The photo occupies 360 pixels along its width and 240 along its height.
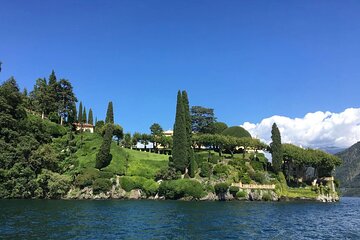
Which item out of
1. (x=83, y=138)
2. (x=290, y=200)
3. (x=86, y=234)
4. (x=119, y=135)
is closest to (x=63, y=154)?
(x=83, y=138)

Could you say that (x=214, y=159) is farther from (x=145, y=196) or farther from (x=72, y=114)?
(x=72, y=114)

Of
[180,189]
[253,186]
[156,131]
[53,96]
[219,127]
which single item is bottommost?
[180,189]

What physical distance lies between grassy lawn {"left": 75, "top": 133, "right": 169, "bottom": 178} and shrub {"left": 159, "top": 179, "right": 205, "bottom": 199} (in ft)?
24.2

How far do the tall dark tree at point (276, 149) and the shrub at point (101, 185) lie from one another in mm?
47224

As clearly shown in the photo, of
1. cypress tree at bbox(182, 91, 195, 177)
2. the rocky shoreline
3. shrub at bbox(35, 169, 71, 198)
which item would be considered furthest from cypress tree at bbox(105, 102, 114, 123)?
shrub at bbox(35, 169, 71, 198)

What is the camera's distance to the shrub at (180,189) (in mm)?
86125

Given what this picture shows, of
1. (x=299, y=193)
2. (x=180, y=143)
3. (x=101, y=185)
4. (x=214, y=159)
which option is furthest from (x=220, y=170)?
(x=101, y=185)

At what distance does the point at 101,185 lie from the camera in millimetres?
84438

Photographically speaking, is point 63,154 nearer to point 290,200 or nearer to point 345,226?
point 290,200

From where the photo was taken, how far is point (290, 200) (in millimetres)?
93875

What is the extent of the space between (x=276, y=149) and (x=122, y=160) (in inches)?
1710

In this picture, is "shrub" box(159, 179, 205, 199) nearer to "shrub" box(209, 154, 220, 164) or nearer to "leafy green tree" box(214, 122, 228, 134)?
"shrub" box(209, 154, 220, 164)

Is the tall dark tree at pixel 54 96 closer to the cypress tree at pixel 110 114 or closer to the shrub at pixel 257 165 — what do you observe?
the cypress tree at pixel 110 114

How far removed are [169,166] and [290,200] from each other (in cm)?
3259
